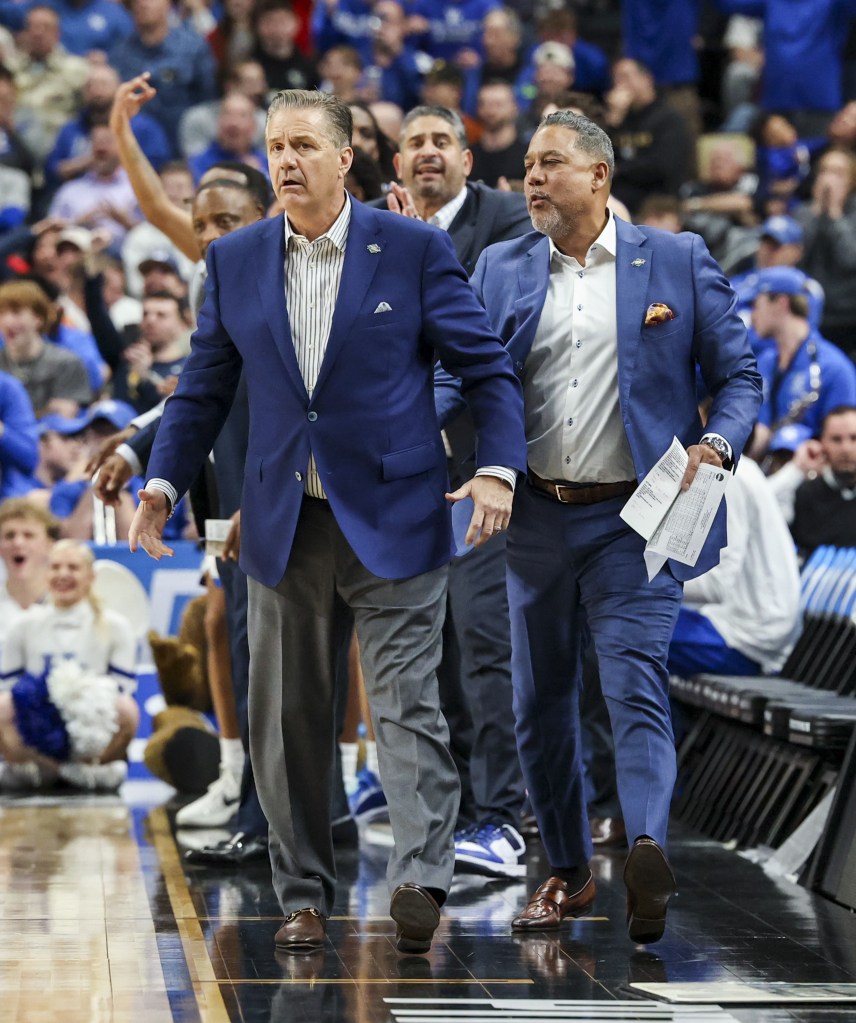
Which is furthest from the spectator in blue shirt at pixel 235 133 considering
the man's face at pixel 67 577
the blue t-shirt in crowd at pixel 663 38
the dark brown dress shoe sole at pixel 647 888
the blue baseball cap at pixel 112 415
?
the dark brown dress shoe sole at pixel 647 888

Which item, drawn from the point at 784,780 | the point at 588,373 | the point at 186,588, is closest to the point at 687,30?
the point at 186,588

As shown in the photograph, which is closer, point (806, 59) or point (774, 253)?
point (774, 253)

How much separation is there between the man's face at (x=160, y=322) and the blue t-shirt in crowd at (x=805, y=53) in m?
6.82

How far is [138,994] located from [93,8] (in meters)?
13.7

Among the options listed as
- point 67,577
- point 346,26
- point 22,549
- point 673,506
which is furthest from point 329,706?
point 346,26

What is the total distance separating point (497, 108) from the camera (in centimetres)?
1435

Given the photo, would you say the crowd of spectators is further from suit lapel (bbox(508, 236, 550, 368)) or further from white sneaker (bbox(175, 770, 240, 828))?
suit lapel (bbox(508, 236, 550, 368))

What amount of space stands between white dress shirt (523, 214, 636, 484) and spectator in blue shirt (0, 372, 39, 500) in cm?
628

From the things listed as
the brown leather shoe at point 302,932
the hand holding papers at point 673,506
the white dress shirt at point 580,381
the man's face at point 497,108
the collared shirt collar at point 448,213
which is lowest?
the brown leather shoe at point 302,932

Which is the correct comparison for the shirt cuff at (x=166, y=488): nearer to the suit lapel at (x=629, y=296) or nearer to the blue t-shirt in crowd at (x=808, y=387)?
the suit lapel at (x=629, y=296)

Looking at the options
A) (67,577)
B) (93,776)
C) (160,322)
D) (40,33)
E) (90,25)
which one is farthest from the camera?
(90,25)

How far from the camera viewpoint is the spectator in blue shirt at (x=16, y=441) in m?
11.2

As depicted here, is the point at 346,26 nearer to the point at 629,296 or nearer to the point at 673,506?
the point at 629,296

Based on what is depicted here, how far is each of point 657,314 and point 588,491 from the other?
549mm
